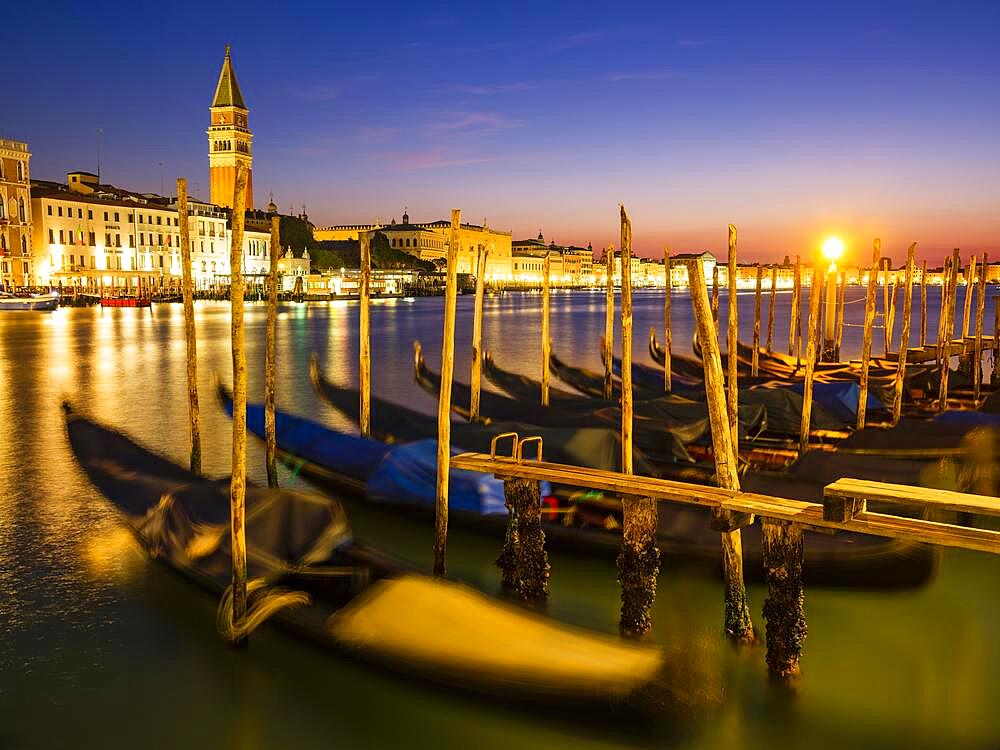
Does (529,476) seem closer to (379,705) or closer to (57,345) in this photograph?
(379,705)

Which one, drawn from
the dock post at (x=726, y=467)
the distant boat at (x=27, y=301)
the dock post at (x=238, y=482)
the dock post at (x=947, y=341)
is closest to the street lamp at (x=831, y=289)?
the dock post at (x=947, y=341)

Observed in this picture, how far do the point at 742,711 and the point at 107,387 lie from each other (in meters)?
13.0

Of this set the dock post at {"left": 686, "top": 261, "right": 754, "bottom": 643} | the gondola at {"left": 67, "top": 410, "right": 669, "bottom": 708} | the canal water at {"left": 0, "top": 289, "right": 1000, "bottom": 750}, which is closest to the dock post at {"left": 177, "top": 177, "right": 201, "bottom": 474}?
the canal water at {"left": 0, "top": 289, "right": 1000, "bottom": 750}

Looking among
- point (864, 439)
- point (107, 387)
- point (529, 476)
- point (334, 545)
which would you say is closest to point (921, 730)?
point (529, 476)

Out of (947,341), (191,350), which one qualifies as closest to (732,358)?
(191,350)

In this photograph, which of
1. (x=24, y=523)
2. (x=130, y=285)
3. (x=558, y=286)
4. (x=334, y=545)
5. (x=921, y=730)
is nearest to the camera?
(x=921, y=730)

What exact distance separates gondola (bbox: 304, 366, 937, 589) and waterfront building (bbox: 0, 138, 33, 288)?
38.8 metres

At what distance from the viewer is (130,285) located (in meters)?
44.7

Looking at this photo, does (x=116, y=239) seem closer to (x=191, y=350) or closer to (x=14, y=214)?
(x=14, y=214)

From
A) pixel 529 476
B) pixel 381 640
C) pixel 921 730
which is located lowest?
pixel 921 730

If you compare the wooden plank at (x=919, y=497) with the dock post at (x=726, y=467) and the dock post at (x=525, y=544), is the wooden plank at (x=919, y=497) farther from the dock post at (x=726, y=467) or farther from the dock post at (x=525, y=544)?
the dock post at (x=525, y=544)

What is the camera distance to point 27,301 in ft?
113

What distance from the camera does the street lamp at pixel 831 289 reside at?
9.11m

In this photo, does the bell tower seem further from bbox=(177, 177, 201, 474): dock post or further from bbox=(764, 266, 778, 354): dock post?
bbox=(177, 177, 201, 474): dock post
